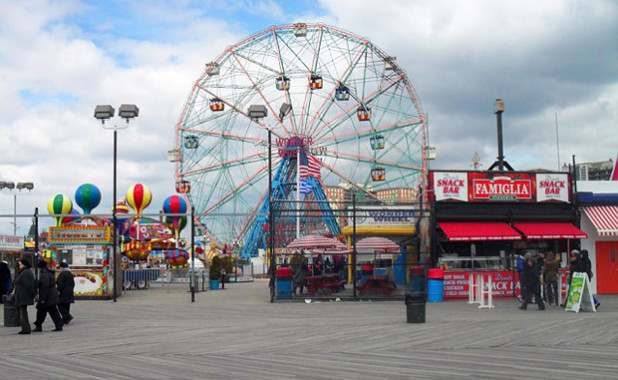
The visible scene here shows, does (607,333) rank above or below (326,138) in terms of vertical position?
below

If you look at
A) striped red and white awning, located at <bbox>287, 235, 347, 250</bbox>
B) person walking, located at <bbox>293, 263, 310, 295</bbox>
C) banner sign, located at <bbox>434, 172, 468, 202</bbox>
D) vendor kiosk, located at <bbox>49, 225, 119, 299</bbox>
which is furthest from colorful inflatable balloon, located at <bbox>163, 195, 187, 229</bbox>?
banner sign, located at <bbox>434, 172, 468, 202</bbox>

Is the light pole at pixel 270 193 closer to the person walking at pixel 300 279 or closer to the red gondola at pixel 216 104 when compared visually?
the person walking at pixel 300 279

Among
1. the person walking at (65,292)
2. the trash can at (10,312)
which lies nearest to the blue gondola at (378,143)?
the person walking at (65,292)

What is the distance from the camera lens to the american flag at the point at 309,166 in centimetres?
4066

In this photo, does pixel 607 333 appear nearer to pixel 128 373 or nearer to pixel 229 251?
pixel 128 373

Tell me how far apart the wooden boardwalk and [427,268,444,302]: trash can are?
114 inches

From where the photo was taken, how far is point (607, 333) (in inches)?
485

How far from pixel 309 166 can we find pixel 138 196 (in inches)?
408

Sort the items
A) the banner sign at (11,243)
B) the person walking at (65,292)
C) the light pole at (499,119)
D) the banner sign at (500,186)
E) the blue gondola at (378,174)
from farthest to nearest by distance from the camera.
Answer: the blue gondola at (378,174) < the banner sign at (11,243) < the light pole at (499,119) < the banner sign at (500,186) < the person walking at (65,292)

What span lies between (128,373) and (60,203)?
37.8m

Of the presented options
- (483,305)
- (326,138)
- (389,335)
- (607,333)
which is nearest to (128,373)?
(389,335)

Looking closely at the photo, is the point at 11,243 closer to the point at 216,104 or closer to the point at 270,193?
the point at 216,104

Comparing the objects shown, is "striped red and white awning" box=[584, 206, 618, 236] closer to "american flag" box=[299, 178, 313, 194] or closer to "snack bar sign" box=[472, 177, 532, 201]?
"snack bar sign" box=[472, 177, 532, 201]

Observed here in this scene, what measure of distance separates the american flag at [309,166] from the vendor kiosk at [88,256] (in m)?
17.5
